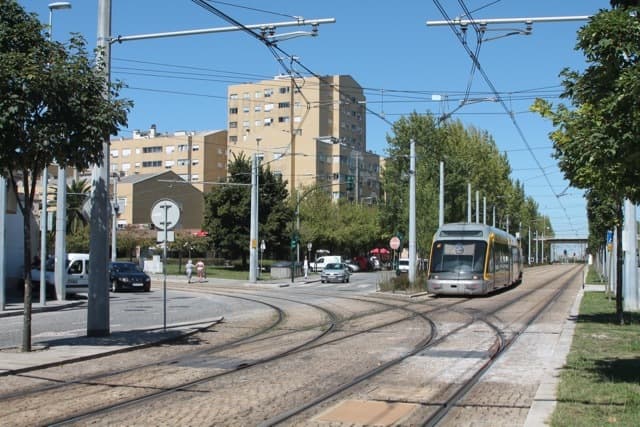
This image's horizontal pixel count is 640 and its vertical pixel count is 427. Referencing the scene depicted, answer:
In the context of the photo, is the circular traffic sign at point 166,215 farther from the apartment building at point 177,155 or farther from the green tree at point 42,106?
the apartment building at point 177,155

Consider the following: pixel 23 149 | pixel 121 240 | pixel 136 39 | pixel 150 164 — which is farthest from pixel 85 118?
pixel 150 164

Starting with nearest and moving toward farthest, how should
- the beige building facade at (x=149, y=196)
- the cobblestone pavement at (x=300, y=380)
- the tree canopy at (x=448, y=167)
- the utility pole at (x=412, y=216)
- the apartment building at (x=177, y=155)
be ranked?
1. the cobblestone pavement at (x=300, y=380)
2. the utility pole at (x=412, y=216)
3. the tree canopy at (x=448, y=167)
4. the beige building facade at (x=149, y=196)
5. the apartment building at (x=177, y=155)

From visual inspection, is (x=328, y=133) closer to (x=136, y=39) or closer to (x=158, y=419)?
(x=136, y=39)

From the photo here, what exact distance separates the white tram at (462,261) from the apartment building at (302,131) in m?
66.7

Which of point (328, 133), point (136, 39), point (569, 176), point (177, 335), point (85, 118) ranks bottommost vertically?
point (177, 335)

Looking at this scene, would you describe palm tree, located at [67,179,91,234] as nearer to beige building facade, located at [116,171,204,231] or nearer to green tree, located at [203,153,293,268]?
beige building facade, located at [116,171,204,231]

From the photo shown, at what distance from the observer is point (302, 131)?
10631cm

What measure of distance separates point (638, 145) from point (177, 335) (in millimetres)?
11239

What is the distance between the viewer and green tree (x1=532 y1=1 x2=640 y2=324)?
8236 millimetres

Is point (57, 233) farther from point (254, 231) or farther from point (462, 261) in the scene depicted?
point (254, 231)

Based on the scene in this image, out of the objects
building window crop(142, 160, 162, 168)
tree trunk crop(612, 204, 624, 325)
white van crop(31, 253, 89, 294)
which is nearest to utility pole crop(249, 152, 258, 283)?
white van crop(31, 253, 89, 294)

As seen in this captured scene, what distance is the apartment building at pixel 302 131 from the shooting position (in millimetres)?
103875

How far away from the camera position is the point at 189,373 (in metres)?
11.5

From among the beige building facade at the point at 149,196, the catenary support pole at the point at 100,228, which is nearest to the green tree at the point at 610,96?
the catenary support pole at the point at 100,228
